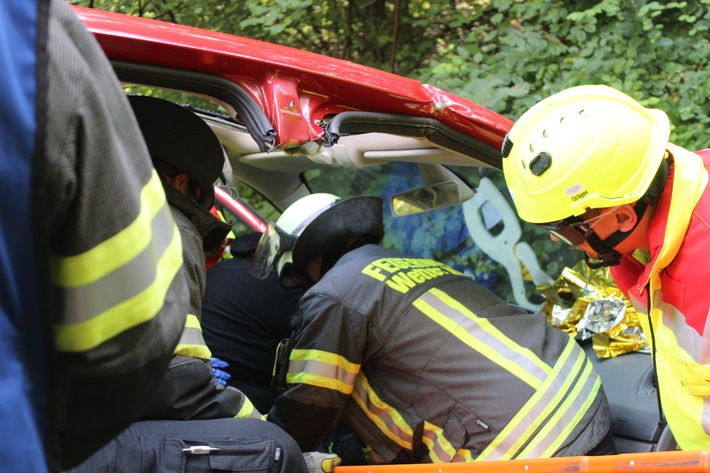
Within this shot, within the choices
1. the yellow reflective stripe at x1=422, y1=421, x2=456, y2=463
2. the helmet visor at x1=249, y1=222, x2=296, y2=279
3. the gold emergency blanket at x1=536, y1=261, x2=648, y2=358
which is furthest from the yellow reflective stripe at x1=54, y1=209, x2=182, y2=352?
the gold emergency blanket at x1=536, y1=261, x2=648, y2=358

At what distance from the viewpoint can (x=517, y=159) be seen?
8.86ft

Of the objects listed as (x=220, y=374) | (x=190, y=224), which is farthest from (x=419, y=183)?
(x=190, y=224)

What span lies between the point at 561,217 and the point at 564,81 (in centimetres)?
363

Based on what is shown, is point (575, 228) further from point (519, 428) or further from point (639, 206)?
point (519, 428)

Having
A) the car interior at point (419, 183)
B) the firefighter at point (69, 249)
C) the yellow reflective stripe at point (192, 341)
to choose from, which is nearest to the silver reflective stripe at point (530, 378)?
the car interior at point (419, 183)

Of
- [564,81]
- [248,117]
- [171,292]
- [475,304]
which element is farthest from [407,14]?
[171,292]

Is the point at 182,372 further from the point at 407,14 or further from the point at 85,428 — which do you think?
the point at 407,14

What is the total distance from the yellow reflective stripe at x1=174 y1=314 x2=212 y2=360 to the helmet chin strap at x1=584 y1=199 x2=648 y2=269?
1.19 metres

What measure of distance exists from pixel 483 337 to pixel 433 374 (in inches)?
8.6

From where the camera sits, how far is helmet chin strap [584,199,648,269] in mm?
2520

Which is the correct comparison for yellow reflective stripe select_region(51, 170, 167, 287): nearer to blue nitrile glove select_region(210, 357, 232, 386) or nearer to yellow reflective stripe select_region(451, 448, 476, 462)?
blue nitrile glove select_region(210, 357, 232, 386)

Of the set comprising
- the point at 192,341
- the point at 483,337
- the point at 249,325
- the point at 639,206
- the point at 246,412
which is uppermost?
the point at 639,206

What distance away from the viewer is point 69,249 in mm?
983

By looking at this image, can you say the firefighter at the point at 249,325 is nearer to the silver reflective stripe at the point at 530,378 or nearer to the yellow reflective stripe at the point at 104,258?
the silver reflective stripe at the point at 530,378
